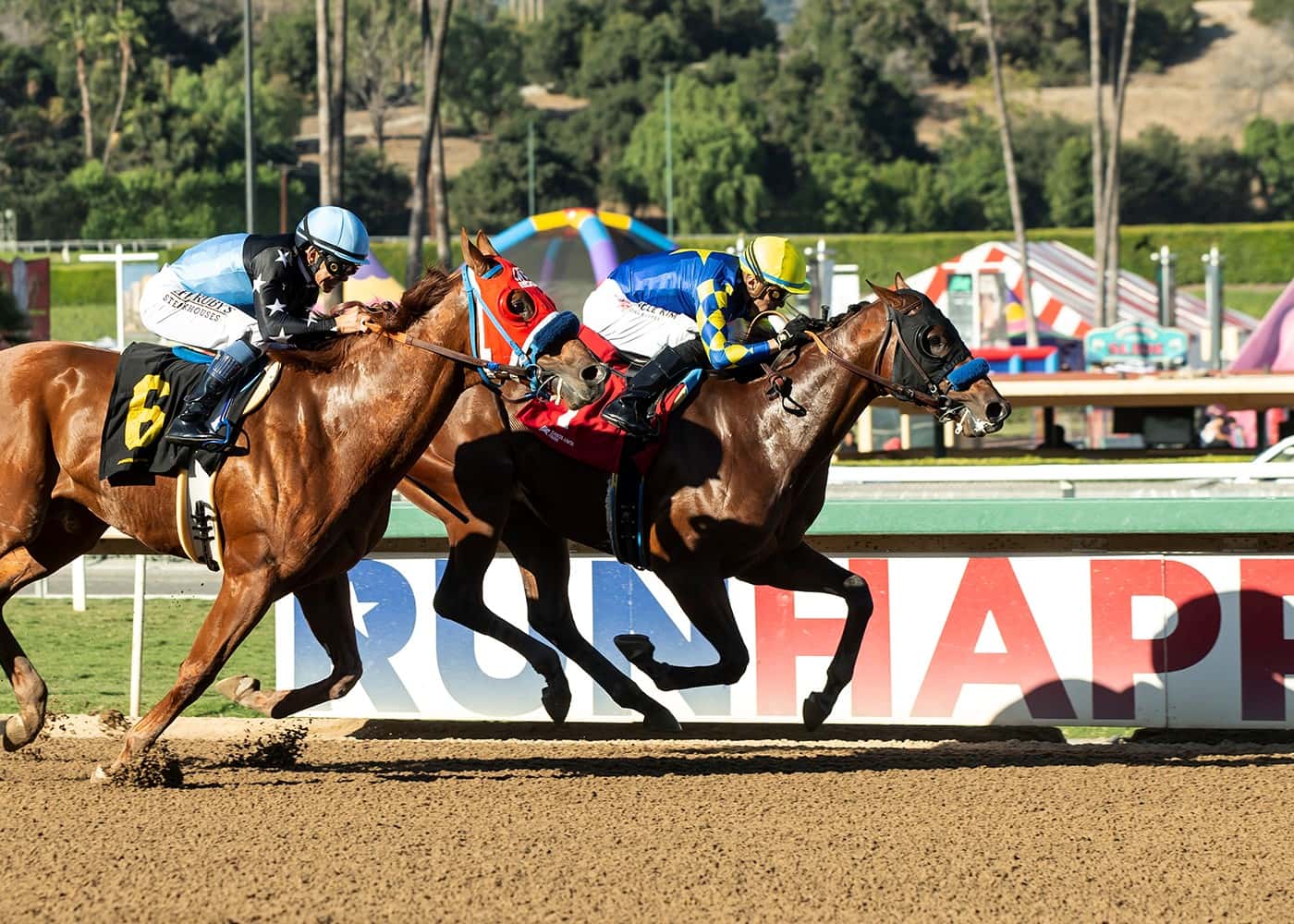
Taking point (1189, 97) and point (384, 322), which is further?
point (1189, 97)

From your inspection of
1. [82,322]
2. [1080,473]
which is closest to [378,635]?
[1080,473]

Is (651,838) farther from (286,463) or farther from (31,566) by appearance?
(31,566)

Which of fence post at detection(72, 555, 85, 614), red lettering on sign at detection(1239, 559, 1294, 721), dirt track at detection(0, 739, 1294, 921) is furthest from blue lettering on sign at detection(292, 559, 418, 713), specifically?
fence post at detection(72, 555, 85, 614)

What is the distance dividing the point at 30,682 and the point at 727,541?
92.2 inches

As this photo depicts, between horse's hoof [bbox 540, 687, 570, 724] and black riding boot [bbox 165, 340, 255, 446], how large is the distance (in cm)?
163

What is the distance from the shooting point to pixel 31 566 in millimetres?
6031

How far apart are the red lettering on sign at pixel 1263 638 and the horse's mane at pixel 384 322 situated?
3.51 metres

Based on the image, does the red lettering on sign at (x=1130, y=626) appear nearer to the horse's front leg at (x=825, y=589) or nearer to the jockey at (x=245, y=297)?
the horse's front leg at (x=825, y=589)

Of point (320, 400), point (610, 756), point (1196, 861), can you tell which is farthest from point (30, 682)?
point (1196, 861)

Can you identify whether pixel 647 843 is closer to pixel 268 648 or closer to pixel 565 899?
pixel 565 899

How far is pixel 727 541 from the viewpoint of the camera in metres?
5.98

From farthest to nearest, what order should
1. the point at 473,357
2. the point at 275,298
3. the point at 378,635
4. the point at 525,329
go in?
the point at 378,635 < the point at 275,298 < the point at 473,357 < the point at 525,329

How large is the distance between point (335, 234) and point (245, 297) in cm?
43

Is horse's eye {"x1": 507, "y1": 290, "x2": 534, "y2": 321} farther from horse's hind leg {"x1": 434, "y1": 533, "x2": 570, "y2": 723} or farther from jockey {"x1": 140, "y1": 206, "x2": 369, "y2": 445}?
horse's hind leg {"x1": 434, "y1": 533, "x2": 570, "y2": 723}
